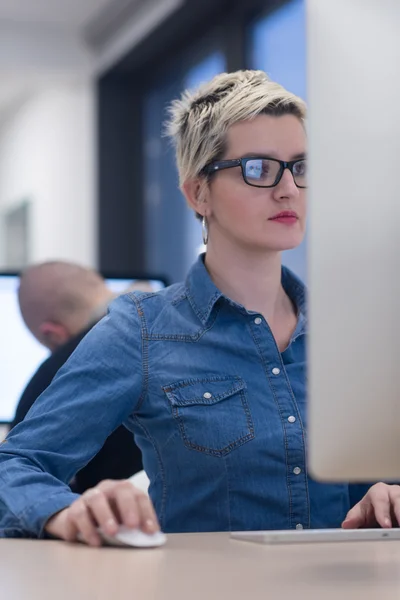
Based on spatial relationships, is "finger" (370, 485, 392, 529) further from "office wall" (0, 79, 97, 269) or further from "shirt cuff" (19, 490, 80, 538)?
"office wall" (0, 79, 97, 269)

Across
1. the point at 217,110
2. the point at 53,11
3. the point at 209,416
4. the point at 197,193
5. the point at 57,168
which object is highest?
the point at 53,11

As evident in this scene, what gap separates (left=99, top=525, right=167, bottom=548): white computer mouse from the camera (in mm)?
982

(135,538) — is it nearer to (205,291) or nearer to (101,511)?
(101,511)

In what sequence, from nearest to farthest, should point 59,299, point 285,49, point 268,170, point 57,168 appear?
1. point 268,170
2. point 59,299
3. point 285,49
4. point 57,168

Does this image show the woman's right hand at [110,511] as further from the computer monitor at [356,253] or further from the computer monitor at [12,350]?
the computer monitor at [12,350]

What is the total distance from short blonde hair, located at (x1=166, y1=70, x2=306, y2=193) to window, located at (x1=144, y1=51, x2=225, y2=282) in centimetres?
310

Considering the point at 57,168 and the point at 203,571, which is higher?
the point at 57,168

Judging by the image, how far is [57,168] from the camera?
5895mm

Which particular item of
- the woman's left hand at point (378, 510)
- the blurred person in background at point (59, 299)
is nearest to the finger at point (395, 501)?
the woman's left hand at point (378, 510)

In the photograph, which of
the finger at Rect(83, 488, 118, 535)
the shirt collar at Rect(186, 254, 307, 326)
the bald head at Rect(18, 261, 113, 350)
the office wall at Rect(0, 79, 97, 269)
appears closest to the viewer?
the finger at Rect(83, 488, 118, 535)

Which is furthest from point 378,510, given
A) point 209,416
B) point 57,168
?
point 57,168

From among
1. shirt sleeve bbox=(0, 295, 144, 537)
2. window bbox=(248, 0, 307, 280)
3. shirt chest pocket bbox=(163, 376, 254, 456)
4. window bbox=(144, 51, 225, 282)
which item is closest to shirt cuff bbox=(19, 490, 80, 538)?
shirt sleeve bbox=(0, 295, 144, 537)

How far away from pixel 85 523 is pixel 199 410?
34cm

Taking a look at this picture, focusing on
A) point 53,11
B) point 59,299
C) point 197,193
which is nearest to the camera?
point 197,193
